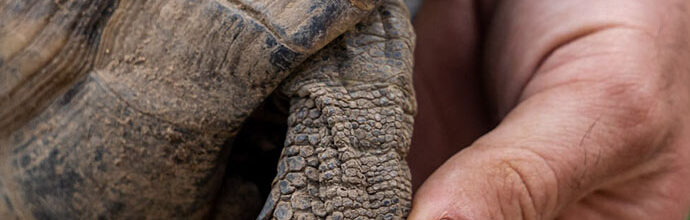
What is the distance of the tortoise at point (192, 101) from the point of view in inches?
31.2

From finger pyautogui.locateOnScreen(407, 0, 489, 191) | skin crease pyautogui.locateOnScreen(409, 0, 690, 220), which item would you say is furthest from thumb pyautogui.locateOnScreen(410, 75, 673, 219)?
finger pyautogui.locateOnScreen(407, 0, 489, 191)

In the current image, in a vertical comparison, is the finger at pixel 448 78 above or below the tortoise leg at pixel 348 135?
below

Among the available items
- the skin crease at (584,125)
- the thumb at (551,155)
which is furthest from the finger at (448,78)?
the thumb at (551,155)

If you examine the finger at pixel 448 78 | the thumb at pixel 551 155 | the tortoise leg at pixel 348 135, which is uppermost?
the tortoise leg at pixel 348 135

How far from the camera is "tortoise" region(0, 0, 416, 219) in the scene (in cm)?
79

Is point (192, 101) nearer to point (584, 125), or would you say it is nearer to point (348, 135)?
point (348, 135)

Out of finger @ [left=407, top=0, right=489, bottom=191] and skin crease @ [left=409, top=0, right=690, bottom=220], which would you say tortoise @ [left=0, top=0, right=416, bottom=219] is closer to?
skin crease @ [left=409, top=0, right=690, bottom=220]

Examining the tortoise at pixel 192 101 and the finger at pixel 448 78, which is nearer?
the tortoise at pixel 192 101

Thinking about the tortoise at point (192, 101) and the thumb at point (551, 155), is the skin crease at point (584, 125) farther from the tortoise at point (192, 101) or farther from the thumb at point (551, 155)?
the tortoise at point (192, 101)

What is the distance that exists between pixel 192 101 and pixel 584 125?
52 centimetres

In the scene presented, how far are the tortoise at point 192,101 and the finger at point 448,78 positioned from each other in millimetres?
550

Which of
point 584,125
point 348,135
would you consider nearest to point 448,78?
point 584,125

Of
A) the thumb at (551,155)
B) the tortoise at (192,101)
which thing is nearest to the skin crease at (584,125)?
the thumb at (551,155)

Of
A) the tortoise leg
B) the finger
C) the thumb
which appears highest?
the tortoise leg
